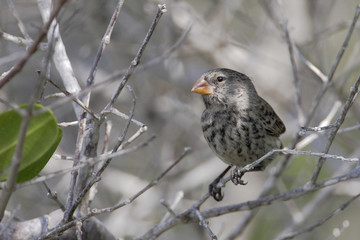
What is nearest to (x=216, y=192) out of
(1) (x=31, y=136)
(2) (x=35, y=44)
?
(1) (x=31, y=136)

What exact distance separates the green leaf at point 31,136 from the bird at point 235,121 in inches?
73.5

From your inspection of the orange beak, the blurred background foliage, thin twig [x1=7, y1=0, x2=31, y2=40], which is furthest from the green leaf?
the blurred background foliage

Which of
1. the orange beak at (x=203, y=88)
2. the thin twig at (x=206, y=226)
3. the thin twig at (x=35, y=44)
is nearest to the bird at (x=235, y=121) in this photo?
the orange beak at (x=203, y=88)

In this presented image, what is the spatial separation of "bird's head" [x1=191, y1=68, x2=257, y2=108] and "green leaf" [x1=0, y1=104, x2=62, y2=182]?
2.05 meters

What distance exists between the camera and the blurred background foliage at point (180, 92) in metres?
5.50

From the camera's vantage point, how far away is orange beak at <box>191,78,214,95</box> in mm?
4213

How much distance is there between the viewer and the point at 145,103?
20.1 feet

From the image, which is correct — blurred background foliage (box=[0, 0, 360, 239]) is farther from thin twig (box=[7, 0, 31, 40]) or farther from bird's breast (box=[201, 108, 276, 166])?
thin twig (box=[7, 0, 31, 40])

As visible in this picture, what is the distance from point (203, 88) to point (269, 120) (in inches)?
24.0

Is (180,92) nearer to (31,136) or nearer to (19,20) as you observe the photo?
(19,20)

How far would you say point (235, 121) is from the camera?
404 cm

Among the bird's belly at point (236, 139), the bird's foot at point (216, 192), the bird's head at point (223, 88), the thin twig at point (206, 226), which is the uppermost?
the bird's head at point (223, 88)

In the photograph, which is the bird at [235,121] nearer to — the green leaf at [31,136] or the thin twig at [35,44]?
the green leaf at [31,136]

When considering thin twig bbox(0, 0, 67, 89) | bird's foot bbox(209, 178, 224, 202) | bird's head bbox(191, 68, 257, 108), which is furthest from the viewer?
Answer: bird's foot bbox(209, 178, 224, 202)
